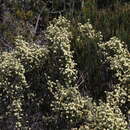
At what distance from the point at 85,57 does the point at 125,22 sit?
3.97ft

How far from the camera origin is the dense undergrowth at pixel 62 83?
4.76 m

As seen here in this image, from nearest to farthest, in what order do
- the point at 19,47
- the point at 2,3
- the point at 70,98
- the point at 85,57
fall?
the point at 70,98, the point at 19,47, the point at 85,57, the point at 2,3

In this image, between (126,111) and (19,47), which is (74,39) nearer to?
(19,47)

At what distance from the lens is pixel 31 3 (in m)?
7.69

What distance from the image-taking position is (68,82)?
5.02m

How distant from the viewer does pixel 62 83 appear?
16.7ft

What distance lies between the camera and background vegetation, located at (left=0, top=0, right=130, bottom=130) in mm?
4734

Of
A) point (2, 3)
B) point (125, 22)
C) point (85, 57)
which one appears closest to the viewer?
point (85, 57)

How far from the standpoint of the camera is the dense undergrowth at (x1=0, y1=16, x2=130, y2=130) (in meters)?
4.76

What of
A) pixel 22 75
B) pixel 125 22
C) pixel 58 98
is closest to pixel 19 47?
pixel 22 75

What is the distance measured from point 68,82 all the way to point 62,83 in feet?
0.33

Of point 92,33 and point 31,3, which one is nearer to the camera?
point 92,33

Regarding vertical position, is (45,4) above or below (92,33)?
above

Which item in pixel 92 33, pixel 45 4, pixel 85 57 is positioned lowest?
pixel 85 57
